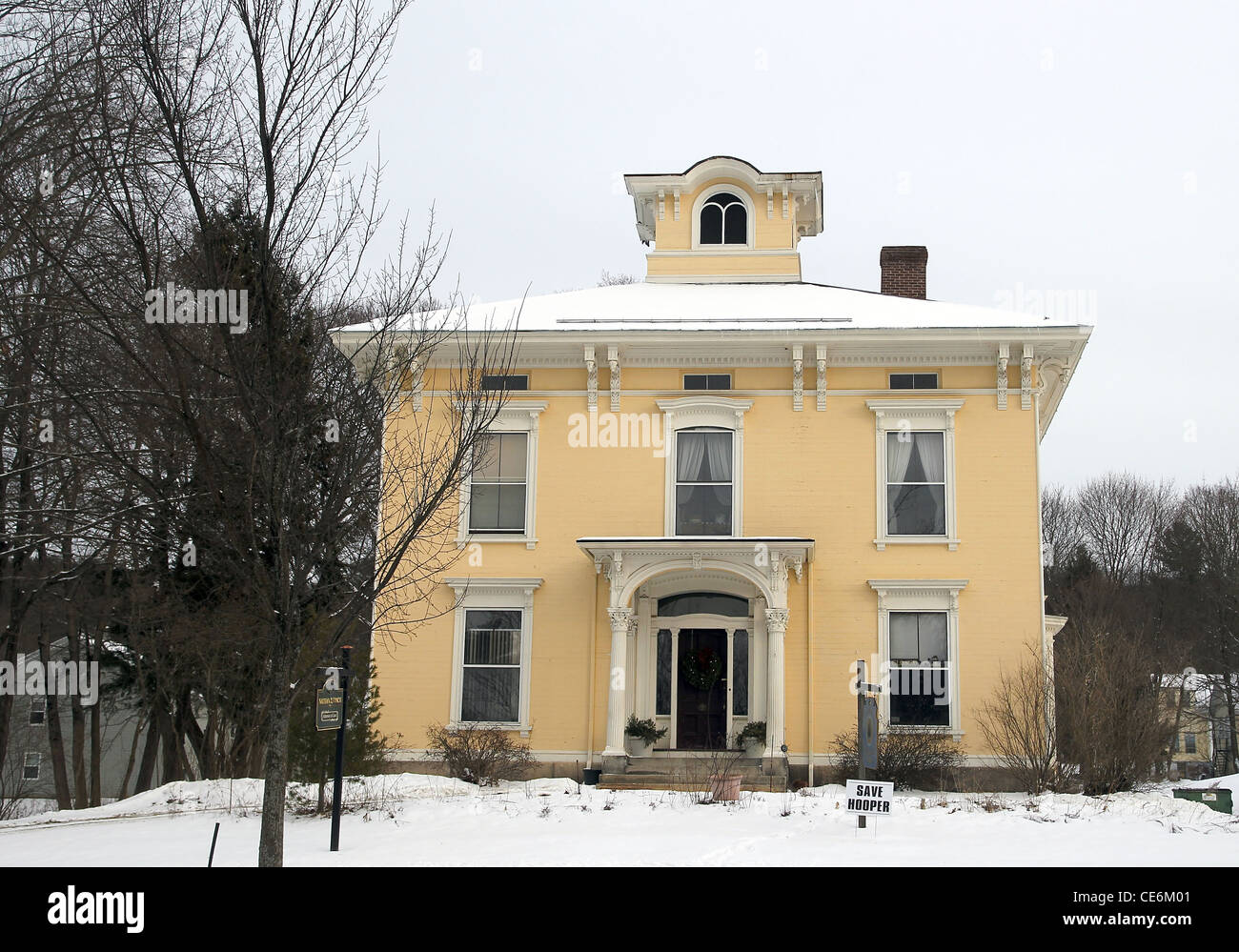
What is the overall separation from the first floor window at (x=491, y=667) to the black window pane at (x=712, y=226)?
28.8ft

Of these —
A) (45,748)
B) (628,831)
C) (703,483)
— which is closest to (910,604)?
(703,483)

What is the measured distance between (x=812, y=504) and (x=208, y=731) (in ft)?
44.4

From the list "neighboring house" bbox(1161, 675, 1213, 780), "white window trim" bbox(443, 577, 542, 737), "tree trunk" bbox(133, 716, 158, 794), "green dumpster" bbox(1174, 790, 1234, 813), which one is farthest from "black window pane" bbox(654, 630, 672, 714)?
"tree trunk" bbox(133, 716, 158, 794)

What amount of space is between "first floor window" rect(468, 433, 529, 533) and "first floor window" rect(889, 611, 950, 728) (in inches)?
257

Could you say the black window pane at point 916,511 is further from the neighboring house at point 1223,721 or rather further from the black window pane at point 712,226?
the neighboring house at point 1223,721

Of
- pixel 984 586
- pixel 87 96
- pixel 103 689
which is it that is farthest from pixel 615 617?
pixel 103 689

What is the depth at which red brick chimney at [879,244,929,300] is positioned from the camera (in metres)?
24.3

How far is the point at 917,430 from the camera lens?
791 inches

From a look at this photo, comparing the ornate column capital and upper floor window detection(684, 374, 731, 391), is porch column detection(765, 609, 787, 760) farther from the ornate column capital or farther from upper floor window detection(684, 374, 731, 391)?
upper floor window detection(684, 374, 731, 391)

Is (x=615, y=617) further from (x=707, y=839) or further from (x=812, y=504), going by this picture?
(x=707, y=839)

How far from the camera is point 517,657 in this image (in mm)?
20016

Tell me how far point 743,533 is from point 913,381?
3.86 m

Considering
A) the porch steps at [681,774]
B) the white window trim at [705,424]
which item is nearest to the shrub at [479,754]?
the porch steps at [681,774]

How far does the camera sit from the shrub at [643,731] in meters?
19.0
